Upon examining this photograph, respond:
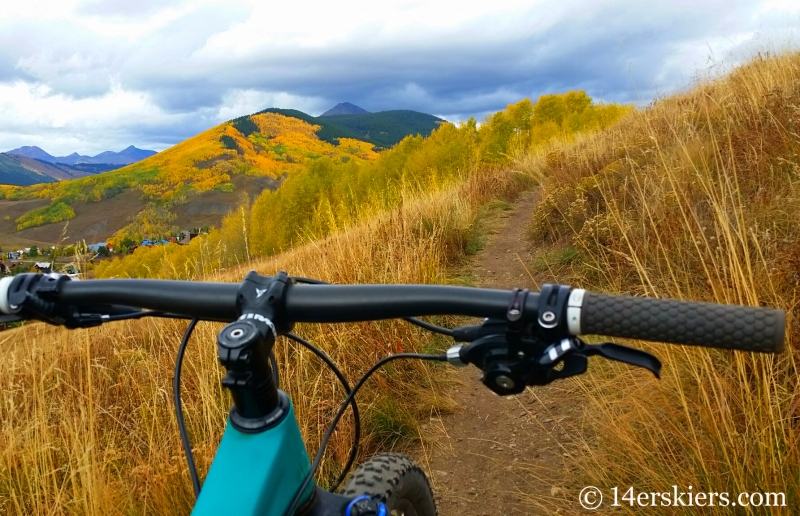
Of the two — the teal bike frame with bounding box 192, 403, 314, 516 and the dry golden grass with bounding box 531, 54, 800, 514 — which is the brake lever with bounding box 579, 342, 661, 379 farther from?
the dry golden grass with bounding box 531, 54, 800, 514

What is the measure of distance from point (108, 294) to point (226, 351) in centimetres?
44

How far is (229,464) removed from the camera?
84 cm

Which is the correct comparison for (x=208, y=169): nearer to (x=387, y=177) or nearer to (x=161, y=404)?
(x=387, y=177)

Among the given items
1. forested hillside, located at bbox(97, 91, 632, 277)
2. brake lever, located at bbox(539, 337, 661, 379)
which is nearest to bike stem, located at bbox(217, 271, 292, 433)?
brake lever, located at bbox(539, 337, 661, 379)

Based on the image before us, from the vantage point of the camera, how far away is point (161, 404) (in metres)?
2.93

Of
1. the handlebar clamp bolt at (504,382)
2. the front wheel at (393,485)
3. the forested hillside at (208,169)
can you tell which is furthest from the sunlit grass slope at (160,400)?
the forested hillside at (208,169)

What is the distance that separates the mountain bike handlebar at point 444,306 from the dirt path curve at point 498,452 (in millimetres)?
1662

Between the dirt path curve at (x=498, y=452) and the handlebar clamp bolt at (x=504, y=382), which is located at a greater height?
the handlebar clamp bolt at (x=504, y=382)

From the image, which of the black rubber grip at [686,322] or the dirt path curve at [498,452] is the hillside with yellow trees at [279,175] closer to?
the dirt path curve at [498,452]

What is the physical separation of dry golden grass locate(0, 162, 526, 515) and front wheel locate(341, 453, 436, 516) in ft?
3.66

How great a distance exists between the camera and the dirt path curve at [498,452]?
2539 mm

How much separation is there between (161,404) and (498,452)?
192 centimetres

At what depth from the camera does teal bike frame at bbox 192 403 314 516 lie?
2.68 feet

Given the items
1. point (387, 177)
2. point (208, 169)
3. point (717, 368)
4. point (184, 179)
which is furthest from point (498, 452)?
point (208, 169)
